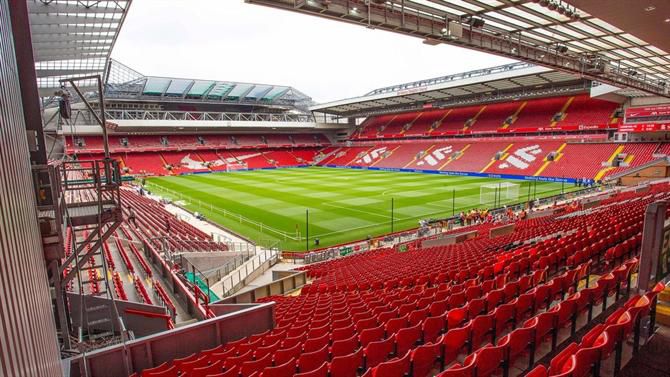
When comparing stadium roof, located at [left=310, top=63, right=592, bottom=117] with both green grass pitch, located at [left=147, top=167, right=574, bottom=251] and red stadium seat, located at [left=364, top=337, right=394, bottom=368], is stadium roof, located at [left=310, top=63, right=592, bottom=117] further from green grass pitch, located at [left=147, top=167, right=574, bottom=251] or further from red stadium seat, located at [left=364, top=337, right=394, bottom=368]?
red stadium seat, located at [left=364, top=337, right=394, bottom=368]

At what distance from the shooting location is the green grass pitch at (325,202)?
71.2 ft

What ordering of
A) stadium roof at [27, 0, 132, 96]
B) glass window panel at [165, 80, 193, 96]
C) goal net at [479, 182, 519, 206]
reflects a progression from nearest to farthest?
stadium roof at [27, 0, 132, 96] → goal net at [479, 182, 519, 206] → glass window panel at [165, 80, 193, 96]

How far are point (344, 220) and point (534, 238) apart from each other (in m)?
13.3

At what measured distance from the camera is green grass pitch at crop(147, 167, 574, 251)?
21.7 m

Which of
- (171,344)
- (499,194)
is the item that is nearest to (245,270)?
(171,344)

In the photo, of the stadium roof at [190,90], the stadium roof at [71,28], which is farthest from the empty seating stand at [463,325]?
the stadium roof at [190,90]

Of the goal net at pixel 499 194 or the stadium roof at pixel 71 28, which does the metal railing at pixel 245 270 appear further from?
the goal net at pixel 499 194

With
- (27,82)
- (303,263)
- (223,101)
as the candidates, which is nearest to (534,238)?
(303,263)

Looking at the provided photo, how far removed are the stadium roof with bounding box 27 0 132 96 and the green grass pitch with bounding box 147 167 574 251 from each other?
1147 centimetres

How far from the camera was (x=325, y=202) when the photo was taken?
29609 millimetres

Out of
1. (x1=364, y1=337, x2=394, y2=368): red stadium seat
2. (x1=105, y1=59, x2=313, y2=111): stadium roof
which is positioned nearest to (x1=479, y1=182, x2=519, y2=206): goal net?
(x1=364, y1=337, x2=394, y2=368): red stadium seat

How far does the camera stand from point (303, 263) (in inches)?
636

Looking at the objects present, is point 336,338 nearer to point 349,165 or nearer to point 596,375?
point 596,375

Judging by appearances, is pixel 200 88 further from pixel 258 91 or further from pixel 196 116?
pixel 258 91
